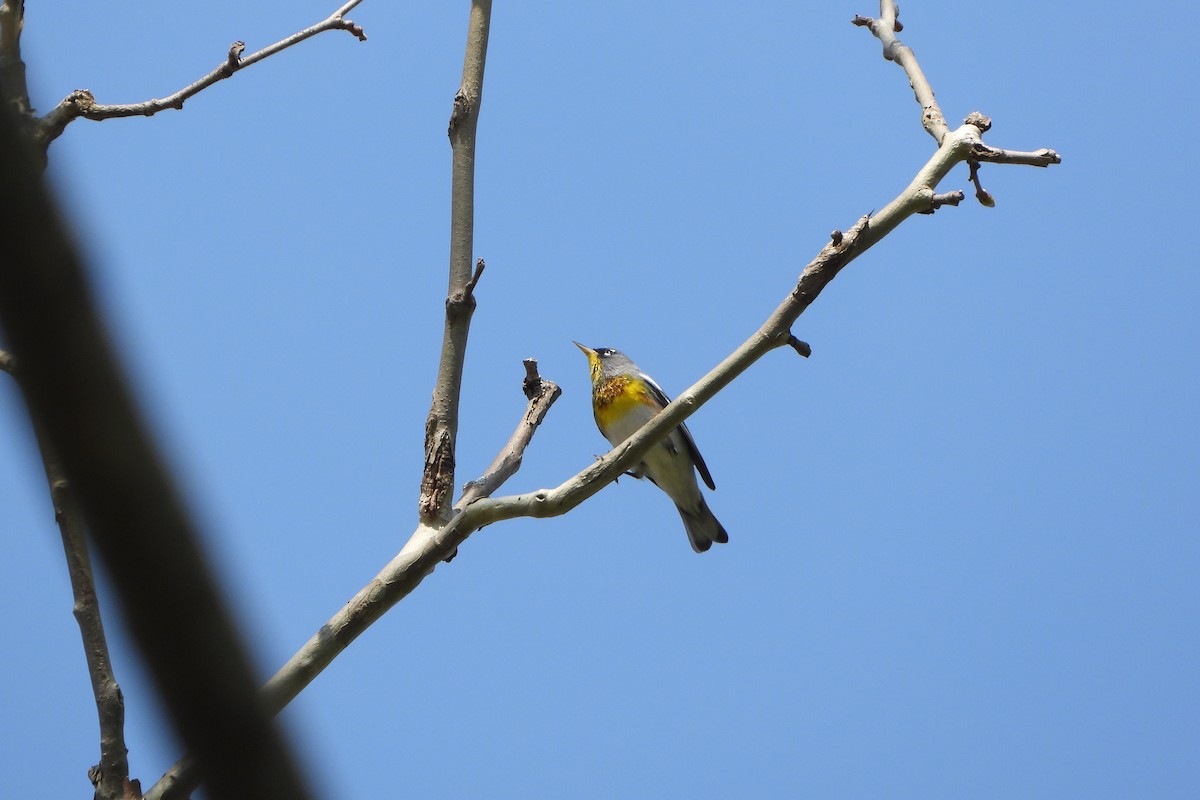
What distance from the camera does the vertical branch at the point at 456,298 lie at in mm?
3371

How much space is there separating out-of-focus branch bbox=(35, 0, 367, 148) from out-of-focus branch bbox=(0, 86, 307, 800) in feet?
9.06

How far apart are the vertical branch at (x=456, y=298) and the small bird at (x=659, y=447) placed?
4386mm

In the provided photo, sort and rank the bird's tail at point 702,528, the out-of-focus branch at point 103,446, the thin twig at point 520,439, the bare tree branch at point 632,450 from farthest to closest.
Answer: the bird's tail at point 702,528
the thin twig at point 520,439
the bare tree branch at point 632,450
the out-of-focus branch at point 103,446

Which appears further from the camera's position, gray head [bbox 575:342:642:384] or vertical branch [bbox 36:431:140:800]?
gray head [bbox 575:342:642:384]

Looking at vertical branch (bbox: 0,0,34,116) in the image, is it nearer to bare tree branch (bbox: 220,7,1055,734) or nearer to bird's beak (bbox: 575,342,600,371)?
bare tree branch (bbox: 220,7,1055,734)

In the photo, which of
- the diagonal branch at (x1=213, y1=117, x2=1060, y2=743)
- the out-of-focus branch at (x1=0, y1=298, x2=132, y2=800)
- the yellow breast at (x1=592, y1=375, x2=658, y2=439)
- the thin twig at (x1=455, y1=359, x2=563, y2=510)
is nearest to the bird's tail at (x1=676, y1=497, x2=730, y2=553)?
the yellow breast at (x1=592, y1=375, x2=658, y2=439)

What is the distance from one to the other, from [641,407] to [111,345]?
7512mm

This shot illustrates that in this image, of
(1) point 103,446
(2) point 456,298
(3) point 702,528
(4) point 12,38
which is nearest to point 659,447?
(3) point 702,528

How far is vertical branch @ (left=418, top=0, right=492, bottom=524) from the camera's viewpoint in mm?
3371

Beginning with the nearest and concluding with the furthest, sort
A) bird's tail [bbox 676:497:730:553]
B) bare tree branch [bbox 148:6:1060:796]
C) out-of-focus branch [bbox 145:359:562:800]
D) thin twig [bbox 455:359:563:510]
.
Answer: out-of-focus branch [bbox 145:359:562:800], bare tree branch [bbox 148:6:1060:796], thin twig [bbox 455:359:563:510], bird's tail [bbox 676:497:730:553]

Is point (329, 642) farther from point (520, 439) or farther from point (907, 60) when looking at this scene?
point (907, 60)

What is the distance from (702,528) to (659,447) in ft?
2.67

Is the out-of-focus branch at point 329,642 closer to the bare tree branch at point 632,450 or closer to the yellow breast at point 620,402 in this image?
the bare tree branch at point 632,450

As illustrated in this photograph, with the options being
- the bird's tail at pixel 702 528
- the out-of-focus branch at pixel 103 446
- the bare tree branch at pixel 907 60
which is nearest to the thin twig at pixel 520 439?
the bare tree branch at pixel 907 60
